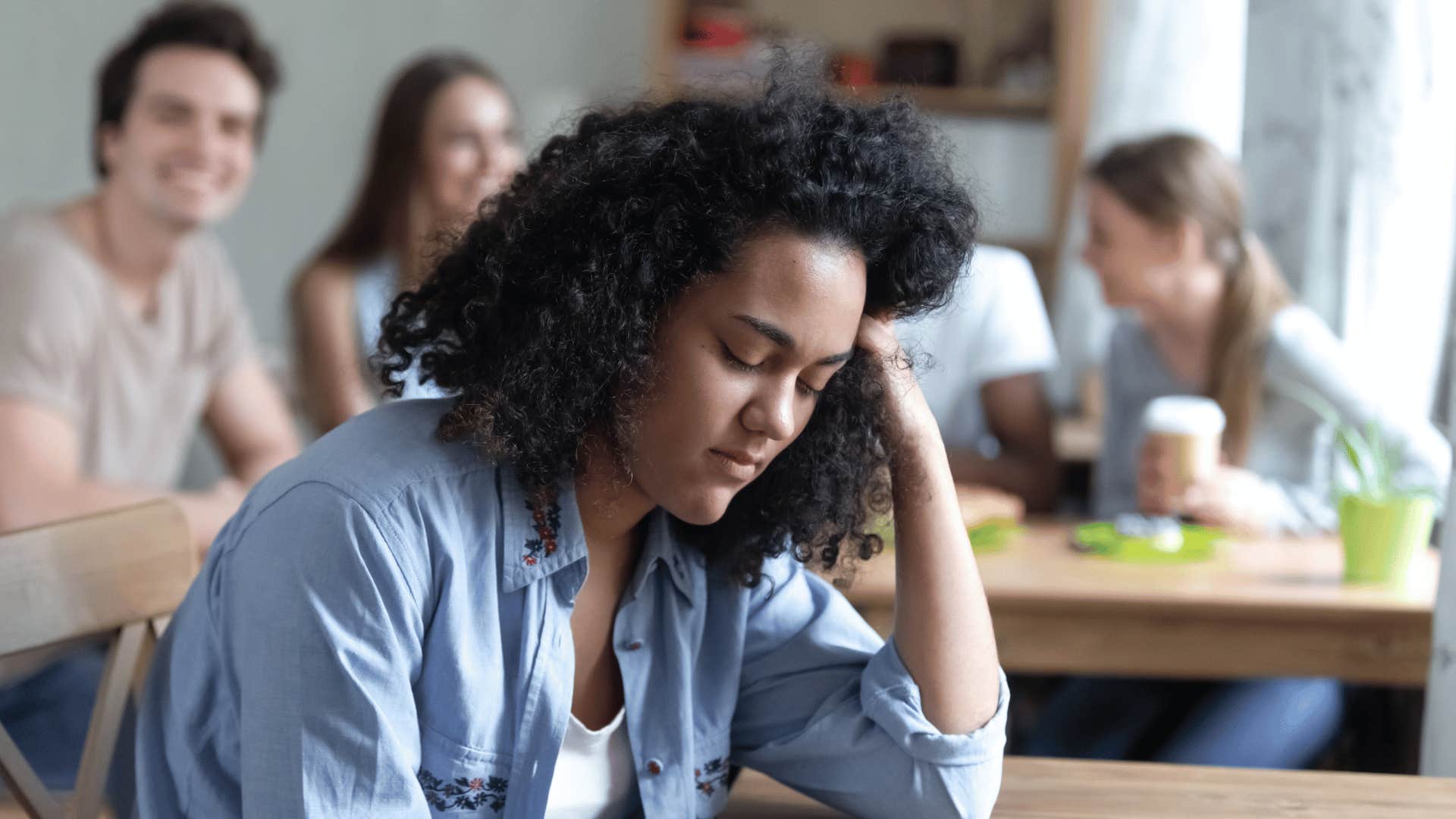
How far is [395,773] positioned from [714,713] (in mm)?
314

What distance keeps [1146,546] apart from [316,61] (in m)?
3.35

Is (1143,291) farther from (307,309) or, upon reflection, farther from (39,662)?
(39,662)

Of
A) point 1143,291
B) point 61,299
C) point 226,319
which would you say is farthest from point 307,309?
point 1143,291

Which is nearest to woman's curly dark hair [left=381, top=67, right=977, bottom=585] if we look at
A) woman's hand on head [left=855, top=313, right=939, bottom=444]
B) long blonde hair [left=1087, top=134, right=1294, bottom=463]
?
woman's hand on head [left=855, top=313, right=939, bottom=444]

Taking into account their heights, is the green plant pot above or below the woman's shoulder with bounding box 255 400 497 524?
below

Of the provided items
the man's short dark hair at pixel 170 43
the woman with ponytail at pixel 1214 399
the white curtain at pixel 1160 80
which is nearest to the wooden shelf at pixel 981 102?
the white curtain at pixel 1160 80

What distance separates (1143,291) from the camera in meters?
2.51

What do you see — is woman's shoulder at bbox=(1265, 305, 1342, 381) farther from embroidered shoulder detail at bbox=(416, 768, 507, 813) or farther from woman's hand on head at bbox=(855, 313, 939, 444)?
embroidered shoulder detail at bbox=(416, 768, 507, 813)

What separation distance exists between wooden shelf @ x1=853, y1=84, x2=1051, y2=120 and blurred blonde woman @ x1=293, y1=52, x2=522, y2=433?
1587 millimetres

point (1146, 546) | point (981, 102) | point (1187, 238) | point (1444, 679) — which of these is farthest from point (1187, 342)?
point (981, 102)

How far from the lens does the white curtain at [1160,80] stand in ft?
10.6

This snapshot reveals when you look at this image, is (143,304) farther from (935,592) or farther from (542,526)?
(935,592)

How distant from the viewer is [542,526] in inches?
42.1

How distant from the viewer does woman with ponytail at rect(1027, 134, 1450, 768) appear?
1996 mm
